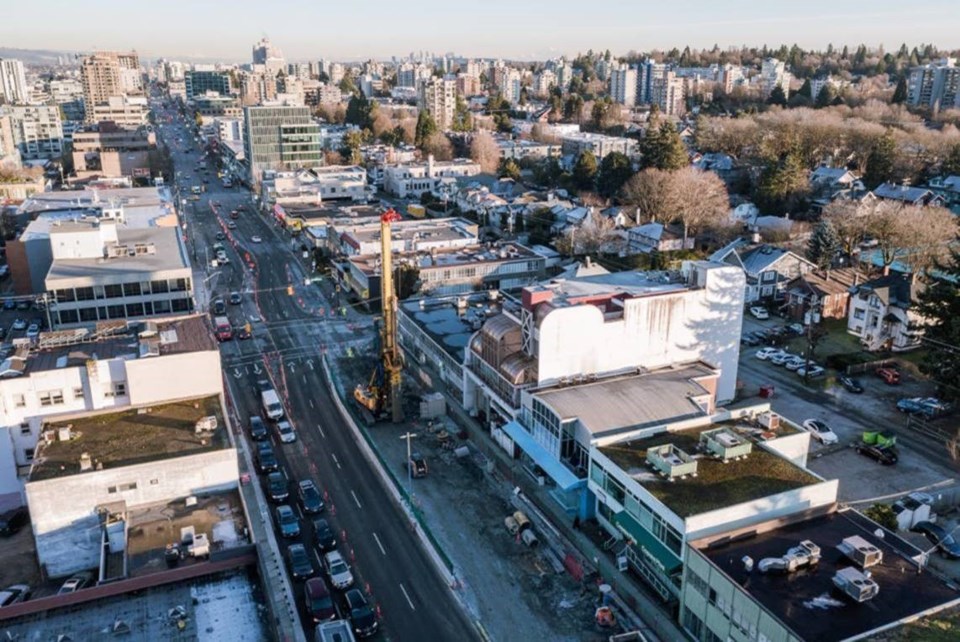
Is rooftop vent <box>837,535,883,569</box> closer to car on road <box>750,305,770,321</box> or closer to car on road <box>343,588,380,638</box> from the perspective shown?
car on road <box>343,588,380,638</box>

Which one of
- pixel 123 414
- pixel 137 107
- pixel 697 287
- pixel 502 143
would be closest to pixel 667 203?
pixel 697 287

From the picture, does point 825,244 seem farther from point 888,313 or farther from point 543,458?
point 543,458

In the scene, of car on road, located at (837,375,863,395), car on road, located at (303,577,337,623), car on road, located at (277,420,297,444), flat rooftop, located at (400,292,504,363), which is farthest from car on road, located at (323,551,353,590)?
car on road, located at (837,375,863,395)

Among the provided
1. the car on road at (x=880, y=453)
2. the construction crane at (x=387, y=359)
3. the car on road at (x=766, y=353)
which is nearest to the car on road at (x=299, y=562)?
the construction crane at (x=387, y=359)

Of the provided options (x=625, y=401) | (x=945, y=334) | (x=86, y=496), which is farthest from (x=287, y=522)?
(x=945, y=334)

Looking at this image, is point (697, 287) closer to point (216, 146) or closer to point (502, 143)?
point (502, 143)
